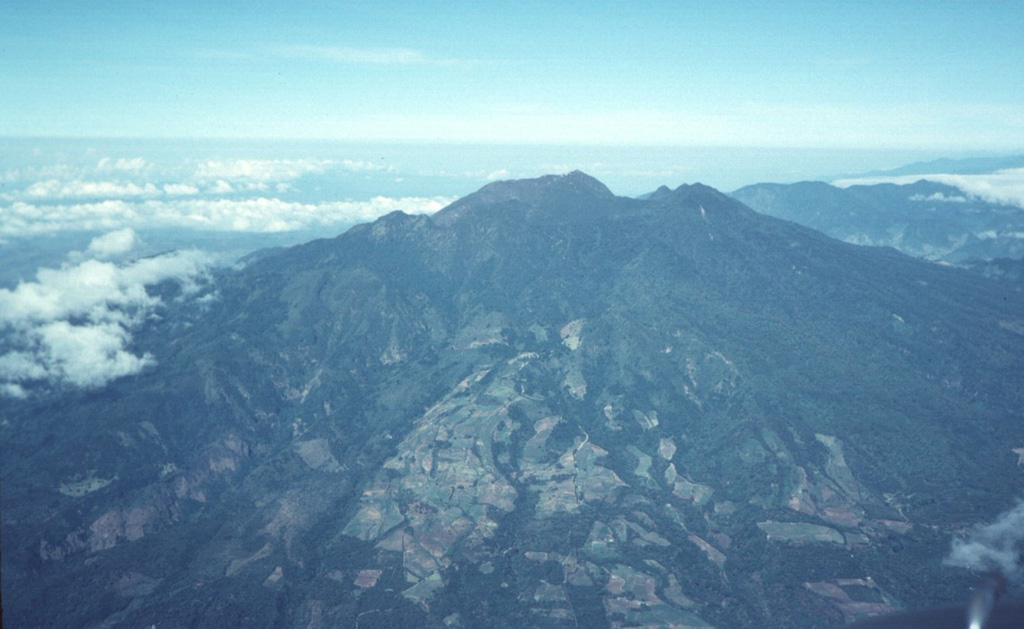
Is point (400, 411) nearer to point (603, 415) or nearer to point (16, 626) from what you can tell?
point (603, 415)

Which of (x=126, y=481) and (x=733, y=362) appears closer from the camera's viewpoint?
(x=126, y=481)

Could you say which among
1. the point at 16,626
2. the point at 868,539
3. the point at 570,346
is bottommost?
the point at 16,626

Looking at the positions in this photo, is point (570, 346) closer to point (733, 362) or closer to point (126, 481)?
point (733, 362)

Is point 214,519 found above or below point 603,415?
below

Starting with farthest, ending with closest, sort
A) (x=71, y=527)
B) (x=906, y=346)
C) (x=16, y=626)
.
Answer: (x=906, y=346) → (x=71, y=527) → (x=16, y=626)

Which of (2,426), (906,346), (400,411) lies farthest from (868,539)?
(2,426)

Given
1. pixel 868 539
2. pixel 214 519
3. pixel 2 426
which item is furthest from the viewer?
pixel 2 426
